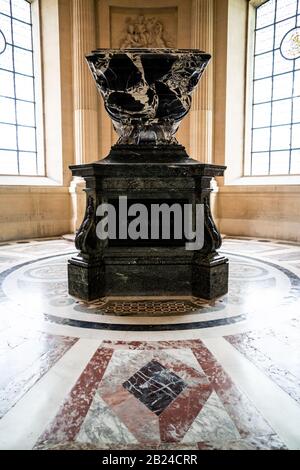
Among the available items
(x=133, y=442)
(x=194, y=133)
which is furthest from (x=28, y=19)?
(x=133, y=442)

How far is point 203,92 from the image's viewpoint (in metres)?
8.72

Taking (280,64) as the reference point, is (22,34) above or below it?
above

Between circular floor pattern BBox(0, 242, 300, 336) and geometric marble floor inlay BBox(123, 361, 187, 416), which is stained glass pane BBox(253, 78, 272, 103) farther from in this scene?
geometric marble floor inlay BBox(123, 361, 187, 416)

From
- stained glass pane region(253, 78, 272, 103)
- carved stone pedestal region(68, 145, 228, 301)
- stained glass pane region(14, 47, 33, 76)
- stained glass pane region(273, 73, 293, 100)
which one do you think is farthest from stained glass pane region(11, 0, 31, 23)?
carved stone pedestal region(68, 145, 228, 301)

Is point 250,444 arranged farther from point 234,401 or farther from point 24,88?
point 24,88

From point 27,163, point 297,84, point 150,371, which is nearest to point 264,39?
point 297,84

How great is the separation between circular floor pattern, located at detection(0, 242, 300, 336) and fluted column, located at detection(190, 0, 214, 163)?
528 centimetres

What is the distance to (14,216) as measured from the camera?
25.9 feet

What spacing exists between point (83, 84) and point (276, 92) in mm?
4894

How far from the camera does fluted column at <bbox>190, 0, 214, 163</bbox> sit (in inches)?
339

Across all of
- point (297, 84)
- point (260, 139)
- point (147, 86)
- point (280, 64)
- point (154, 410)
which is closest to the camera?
point (154, 410)

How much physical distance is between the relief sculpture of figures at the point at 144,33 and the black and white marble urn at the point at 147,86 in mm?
6803

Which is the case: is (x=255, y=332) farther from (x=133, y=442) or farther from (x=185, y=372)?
(x=133, y=442)

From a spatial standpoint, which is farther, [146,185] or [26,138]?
[26,138]
